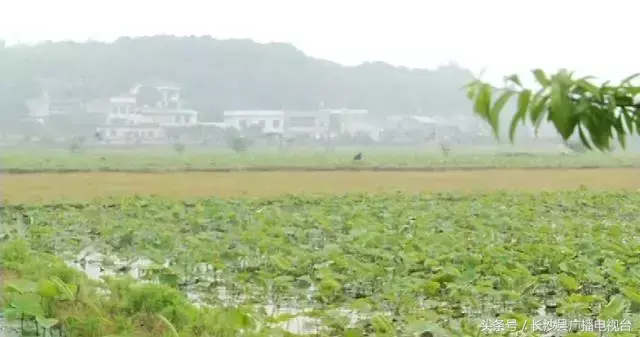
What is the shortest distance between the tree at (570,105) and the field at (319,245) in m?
1.15

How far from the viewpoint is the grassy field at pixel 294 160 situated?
249 cm

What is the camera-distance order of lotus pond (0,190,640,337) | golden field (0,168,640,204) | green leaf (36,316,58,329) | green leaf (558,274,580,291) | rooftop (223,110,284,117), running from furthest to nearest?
golden field (0,168,640,204)
rooftop (223,110,284,117)
green leaf (558,274,580,291)
lotus pond (0,190,640,337)
green leaf (36,316,58,329)

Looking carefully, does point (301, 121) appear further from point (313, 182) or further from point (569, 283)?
point (569, 283)

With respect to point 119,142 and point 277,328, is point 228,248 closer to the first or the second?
point 119,142

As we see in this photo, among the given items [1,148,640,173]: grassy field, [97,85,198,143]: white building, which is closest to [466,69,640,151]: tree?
[1,148,640,173]: grassy field

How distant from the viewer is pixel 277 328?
154 cm

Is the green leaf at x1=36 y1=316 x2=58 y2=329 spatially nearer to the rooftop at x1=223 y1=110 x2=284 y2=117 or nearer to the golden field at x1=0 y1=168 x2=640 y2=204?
the rooftop at x1=223 y1=110 x2=284 y2=117

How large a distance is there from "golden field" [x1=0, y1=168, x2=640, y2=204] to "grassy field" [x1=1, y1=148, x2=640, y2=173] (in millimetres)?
61

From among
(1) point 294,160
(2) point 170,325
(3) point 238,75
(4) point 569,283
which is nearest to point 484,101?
(2) point 170,325

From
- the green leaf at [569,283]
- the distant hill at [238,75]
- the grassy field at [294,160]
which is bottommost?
the green leaf at [569,283]

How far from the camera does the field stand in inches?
63.4

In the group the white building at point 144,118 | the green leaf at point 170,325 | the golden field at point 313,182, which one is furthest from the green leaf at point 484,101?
the golden field at point 313,182

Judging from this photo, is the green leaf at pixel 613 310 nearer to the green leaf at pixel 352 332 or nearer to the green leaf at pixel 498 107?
the green leaf at pixel 352 332

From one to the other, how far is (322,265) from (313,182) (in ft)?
3.34
